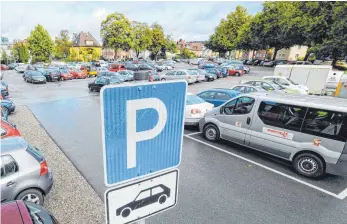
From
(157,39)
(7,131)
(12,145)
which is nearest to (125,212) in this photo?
(12,145)

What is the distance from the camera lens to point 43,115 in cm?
1140

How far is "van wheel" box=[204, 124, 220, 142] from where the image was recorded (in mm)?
7562

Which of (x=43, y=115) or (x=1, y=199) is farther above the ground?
(x=1, y=199)

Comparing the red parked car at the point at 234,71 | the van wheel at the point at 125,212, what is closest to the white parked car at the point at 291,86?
the red parked car at the point at 234,71

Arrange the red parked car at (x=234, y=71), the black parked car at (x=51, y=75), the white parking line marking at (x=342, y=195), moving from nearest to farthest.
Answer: the white parking line marking at (x=342, y=195) → the black parked car at (x=51, y=75) → the red parked car at (x=234, y=71)

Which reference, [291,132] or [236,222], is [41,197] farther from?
[291,132]

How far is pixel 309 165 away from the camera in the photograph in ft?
17.9

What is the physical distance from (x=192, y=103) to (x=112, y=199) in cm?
799

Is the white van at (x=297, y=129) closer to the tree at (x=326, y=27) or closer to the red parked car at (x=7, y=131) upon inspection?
the red parked car at (x=7, y=131)

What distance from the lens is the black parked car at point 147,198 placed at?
123 centimetres

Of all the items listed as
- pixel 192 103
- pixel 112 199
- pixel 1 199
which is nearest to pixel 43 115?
pixel 192 103

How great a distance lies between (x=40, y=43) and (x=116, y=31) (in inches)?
675

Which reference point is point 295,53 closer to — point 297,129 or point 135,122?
point 297,129

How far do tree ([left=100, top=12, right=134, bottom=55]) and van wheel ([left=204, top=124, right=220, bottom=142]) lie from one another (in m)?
49.1
